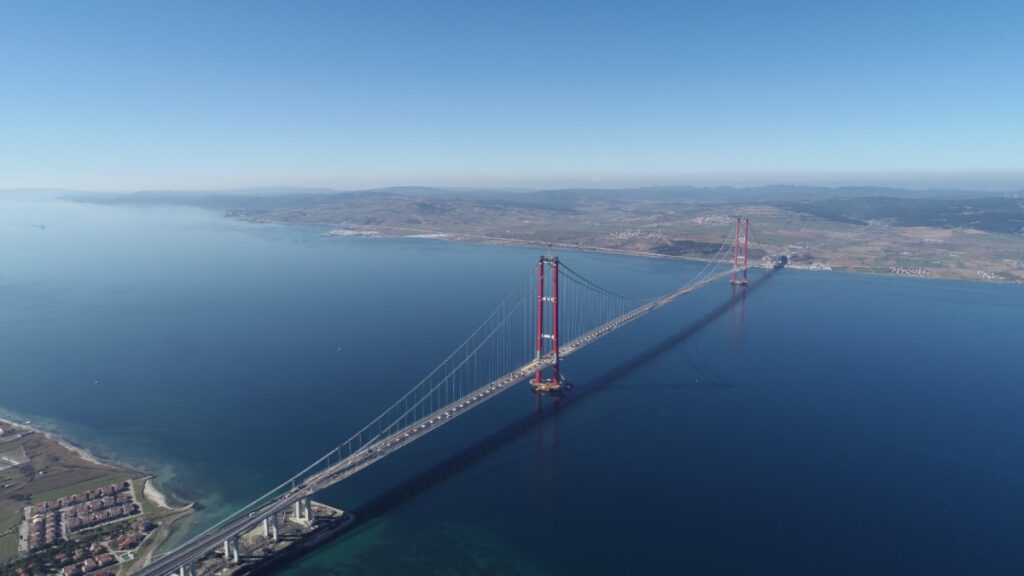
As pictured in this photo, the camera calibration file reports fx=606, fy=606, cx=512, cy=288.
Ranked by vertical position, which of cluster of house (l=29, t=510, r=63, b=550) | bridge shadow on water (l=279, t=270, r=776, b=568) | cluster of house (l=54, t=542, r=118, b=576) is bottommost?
cluster of house (l=29, t=510, r=63, b=550)

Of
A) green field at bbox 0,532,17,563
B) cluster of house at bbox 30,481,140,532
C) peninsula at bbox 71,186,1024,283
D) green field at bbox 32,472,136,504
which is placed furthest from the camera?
peninsula at bbox 71,186,1024,283

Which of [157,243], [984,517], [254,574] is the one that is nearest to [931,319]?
[984,517]

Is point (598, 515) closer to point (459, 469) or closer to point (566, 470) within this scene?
point (566, 470)

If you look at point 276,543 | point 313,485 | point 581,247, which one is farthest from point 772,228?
point 276,543

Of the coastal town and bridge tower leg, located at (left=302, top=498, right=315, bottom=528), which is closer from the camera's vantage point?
the coastal town

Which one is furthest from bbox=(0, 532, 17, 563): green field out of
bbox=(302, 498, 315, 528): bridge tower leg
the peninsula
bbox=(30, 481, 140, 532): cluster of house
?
the peninsula

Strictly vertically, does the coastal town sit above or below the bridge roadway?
below

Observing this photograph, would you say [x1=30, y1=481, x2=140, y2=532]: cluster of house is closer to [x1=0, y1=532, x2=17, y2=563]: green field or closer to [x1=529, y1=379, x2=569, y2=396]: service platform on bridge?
[x1=0, y1=532, x2=17, y2=563]: green field
